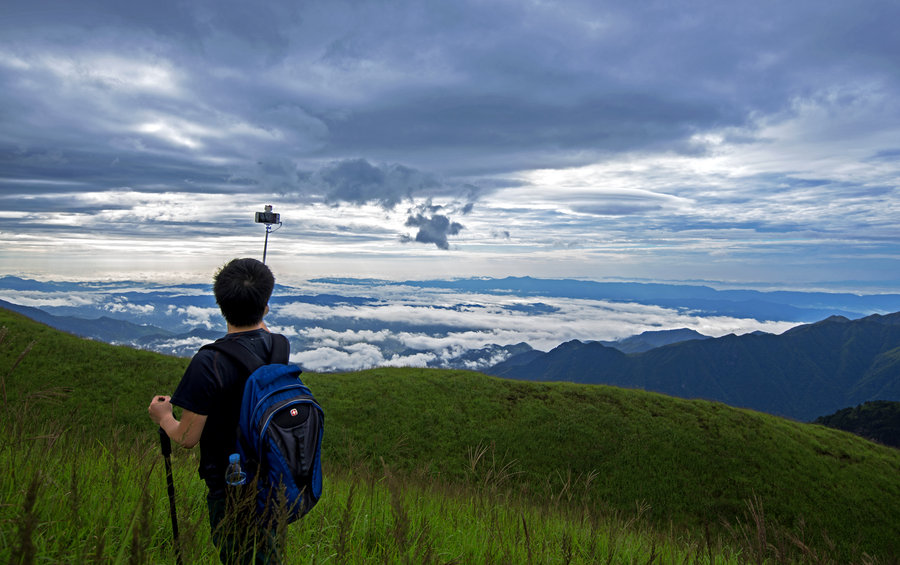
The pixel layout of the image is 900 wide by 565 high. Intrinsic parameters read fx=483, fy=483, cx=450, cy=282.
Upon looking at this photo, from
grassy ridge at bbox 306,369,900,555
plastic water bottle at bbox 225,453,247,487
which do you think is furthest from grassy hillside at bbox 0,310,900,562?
plastic water bottle at bbox 225,453,247,487

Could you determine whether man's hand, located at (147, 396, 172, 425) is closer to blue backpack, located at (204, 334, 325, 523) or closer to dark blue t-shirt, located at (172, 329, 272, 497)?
dark blue t-shirt, located at (172, 329, 272, 497)

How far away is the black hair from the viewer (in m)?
3.68

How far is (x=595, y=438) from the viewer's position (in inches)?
1059

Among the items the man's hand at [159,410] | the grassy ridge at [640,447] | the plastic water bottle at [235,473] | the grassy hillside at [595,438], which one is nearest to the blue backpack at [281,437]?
the plastic water bottle at [235,473]

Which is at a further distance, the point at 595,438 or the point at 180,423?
the point at 595,438

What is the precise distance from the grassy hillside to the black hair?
17.8 m

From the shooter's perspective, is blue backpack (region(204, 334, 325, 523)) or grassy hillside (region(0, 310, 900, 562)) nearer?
blue backpack (region(204, 334, 325, 523))

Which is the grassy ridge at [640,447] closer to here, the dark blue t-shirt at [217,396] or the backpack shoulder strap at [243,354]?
the dark blue t-shirt at [217,396]

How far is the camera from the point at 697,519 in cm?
2145

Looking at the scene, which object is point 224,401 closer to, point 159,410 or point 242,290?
point 159,410

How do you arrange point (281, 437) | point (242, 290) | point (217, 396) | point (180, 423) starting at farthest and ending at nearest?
point (242, 290)
point (217, 396)
point (180, 423)
point (281, 437)

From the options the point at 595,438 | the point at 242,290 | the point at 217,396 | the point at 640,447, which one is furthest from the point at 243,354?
the point at 640,447

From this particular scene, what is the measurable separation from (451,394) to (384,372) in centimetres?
642

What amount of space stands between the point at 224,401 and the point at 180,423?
1.00ft
